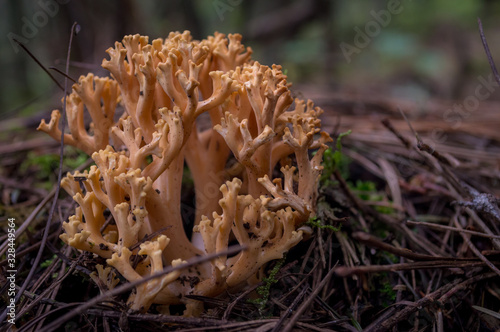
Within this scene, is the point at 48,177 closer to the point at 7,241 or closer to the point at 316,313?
the point at 7,241

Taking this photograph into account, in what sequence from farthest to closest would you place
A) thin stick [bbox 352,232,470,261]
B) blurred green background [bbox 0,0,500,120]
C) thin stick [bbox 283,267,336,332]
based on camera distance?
blurred green background [bbox 0,0,500,120] → thin stick [bbox 283,267,336,332] → thin stick [bbox 352,232,470,261]

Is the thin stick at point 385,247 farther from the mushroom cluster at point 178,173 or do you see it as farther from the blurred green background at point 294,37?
the blurred green background at point 294,37

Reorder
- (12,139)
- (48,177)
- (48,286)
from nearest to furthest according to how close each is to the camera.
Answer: (48,286), (48,177), (12,139)

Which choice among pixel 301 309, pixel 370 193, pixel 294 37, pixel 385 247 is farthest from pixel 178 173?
pixel 294 37

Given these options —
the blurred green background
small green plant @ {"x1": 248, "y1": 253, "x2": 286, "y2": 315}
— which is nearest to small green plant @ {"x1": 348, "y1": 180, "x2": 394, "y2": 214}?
small green plant @ {"x1": 248, "y1": 253, "x2": 286, "y2": 315}

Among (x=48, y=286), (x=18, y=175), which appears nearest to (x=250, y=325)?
(x=48, y=286)

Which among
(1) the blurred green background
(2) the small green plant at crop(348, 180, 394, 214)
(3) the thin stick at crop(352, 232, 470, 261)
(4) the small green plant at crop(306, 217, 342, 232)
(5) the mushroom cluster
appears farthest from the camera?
(1) the blurred green background

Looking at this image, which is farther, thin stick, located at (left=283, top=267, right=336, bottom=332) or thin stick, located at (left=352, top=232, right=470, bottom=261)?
thin stick, located at (left=283, top=267, right=336, bottom=332)

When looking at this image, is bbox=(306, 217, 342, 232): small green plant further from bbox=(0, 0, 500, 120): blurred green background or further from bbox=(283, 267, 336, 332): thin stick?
bbox=(0, 0, 500, 120): blurred green background
